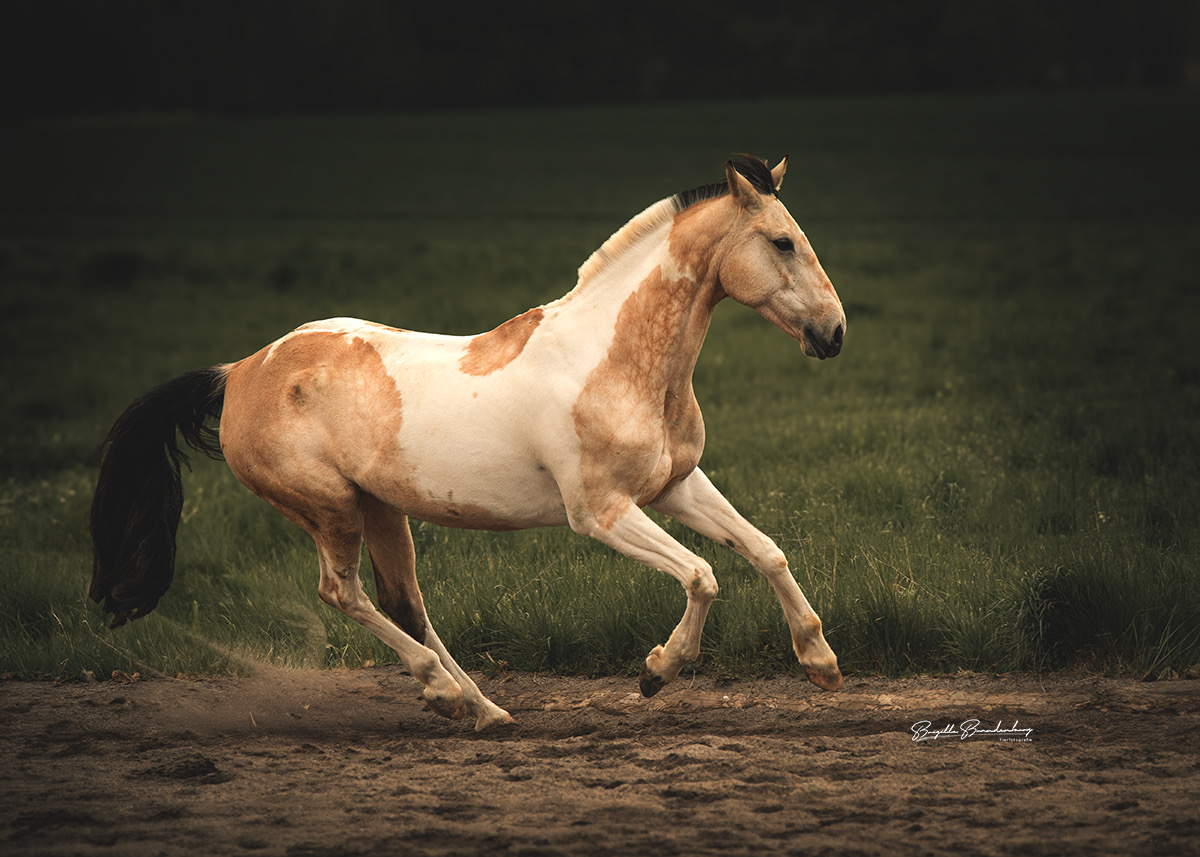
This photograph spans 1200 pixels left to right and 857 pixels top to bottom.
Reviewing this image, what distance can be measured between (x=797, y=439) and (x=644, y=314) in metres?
4.88

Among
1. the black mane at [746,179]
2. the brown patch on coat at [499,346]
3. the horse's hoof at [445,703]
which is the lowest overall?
the horse's hoof at [445,703]

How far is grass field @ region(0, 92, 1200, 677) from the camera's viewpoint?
5719mm

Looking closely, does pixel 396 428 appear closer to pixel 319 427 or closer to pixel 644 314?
→ pixel 319 427

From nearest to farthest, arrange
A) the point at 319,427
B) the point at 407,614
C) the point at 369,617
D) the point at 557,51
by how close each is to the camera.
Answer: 1. the point at 319,427
2. the point at 369,617
3. the point at 407,614
4. the point at 557,51

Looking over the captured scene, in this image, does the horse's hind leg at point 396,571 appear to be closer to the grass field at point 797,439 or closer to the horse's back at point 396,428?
the horse's back at point 396,428

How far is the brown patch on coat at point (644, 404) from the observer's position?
461 cm

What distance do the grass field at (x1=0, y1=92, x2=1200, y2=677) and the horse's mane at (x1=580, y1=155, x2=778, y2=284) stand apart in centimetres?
191

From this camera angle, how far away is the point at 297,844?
378cm

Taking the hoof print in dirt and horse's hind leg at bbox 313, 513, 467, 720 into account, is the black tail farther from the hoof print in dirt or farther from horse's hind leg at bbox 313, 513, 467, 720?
the hoof print in dirt

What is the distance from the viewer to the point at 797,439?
9398 millimetres

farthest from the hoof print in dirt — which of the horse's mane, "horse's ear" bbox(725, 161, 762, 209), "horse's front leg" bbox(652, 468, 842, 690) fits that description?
"horse's ear" bbox(725, 161, 762, 209)

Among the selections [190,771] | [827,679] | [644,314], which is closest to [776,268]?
[644,314]

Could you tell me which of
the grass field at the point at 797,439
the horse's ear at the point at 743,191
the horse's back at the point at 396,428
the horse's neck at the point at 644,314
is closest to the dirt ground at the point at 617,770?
the grass field at the point at 797,439

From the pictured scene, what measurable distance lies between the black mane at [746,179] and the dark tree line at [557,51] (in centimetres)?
5432
